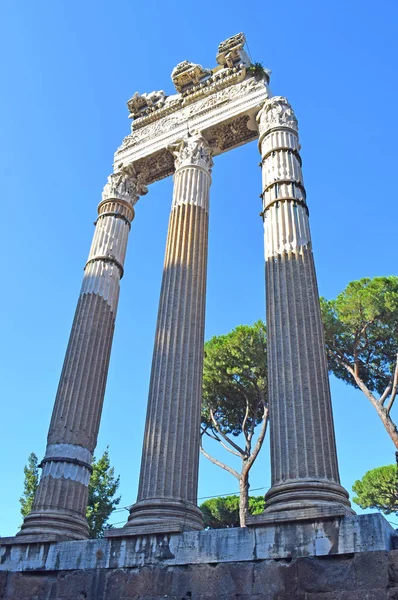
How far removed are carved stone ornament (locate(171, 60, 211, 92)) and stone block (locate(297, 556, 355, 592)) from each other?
1237 cm

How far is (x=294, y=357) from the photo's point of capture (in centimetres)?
789

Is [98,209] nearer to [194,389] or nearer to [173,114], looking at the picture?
[173,114]

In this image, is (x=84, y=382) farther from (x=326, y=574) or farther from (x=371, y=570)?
(x=371, y=570)

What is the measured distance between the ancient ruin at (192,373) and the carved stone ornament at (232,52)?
40 mm

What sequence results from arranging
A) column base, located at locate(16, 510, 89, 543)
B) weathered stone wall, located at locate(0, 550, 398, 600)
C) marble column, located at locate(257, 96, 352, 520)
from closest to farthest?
weathered stone wall, located at locate(0, 550, 398, 600) → marble column, located at locate(257, 96, 352, 520) → column base, located at locate(16, 510, 89, 543)

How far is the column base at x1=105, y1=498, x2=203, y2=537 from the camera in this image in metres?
7.05

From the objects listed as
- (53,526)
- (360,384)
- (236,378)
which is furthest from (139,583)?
Result: (236,378)

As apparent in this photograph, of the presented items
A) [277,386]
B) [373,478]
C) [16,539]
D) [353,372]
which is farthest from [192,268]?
[373,478]

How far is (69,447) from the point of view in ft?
30.8

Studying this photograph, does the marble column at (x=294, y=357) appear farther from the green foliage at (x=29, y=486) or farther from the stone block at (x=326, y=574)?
the green foliage at (x=29, y=486)

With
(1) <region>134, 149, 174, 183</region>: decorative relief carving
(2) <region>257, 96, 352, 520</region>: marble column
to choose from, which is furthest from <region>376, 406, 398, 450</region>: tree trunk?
(1) <region>134, 149, 174, 183</region>: decorative relief carving

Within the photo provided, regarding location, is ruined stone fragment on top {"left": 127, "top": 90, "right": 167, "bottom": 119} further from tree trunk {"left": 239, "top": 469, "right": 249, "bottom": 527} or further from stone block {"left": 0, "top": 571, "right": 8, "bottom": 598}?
tree trunk {"left": 239, "top": 469, "right": 249, "bottom": 527}

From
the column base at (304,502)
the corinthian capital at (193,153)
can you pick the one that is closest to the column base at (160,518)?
the column base at (304,502)

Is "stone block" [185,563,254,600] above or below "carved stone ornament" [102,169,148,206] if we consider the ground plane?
below
